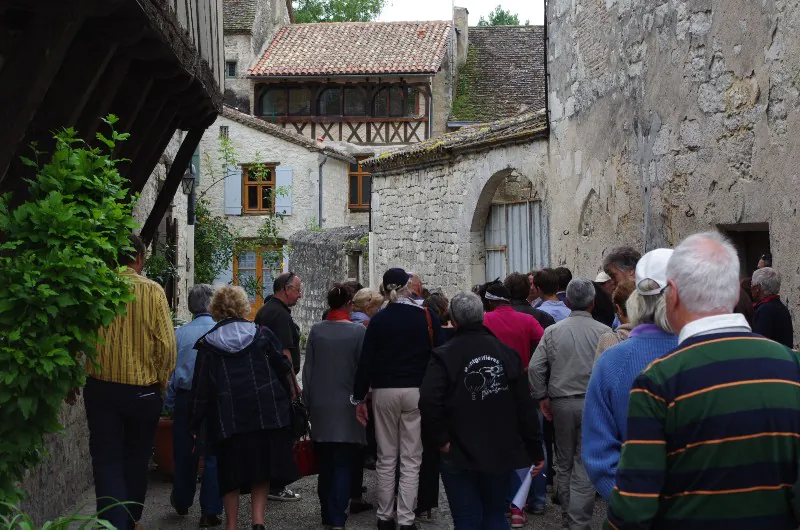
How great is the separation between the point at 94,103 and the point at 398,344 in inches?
96.3

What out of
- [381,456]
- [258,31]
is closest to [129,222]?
[381,456]

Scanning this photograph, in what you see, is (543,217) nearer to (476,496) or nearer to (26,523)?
(476,496)

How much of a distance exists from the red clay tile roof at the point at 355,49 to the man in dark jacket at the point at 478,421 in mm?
26690

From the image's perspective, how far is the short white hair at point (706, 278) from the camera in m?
2.73

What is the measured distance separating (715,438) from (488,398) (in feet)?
8.91

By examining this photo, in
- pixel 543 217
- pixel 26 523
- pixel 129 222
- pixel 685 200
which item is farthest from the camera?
pixel 543 217

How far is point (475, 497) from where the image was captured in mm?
5344

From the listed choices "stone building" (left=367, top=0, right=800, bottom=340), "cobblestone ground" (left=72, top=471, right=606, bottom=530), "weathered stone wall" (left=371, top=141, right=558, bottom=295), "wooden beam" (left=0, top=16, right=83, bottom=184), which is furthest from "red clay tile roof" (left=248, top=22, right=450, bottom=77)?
"wooden beam" (left=0, top=16, right=83, bottom=184)

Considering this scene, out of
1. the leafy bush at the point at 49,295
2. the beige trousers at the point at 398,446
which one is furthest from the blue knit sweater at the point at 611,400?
the beige trousers at the point at 398,446

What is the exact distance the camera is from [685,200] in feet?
27.9

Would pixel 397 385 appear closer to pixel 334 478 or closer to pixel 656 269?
pixel 334 478

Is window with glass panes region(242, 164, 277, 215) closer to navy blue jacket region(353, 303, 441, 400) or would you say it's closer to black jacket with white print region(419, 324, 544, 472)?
navy blue jacket region(353, 303, 441, 400)

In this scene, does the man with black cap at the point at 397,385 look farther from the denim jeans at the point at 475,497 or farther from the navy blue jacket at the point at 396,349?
the denim jeans at the point at 475,497

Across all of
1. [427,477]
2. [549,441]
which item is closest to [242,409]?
[427,477]
